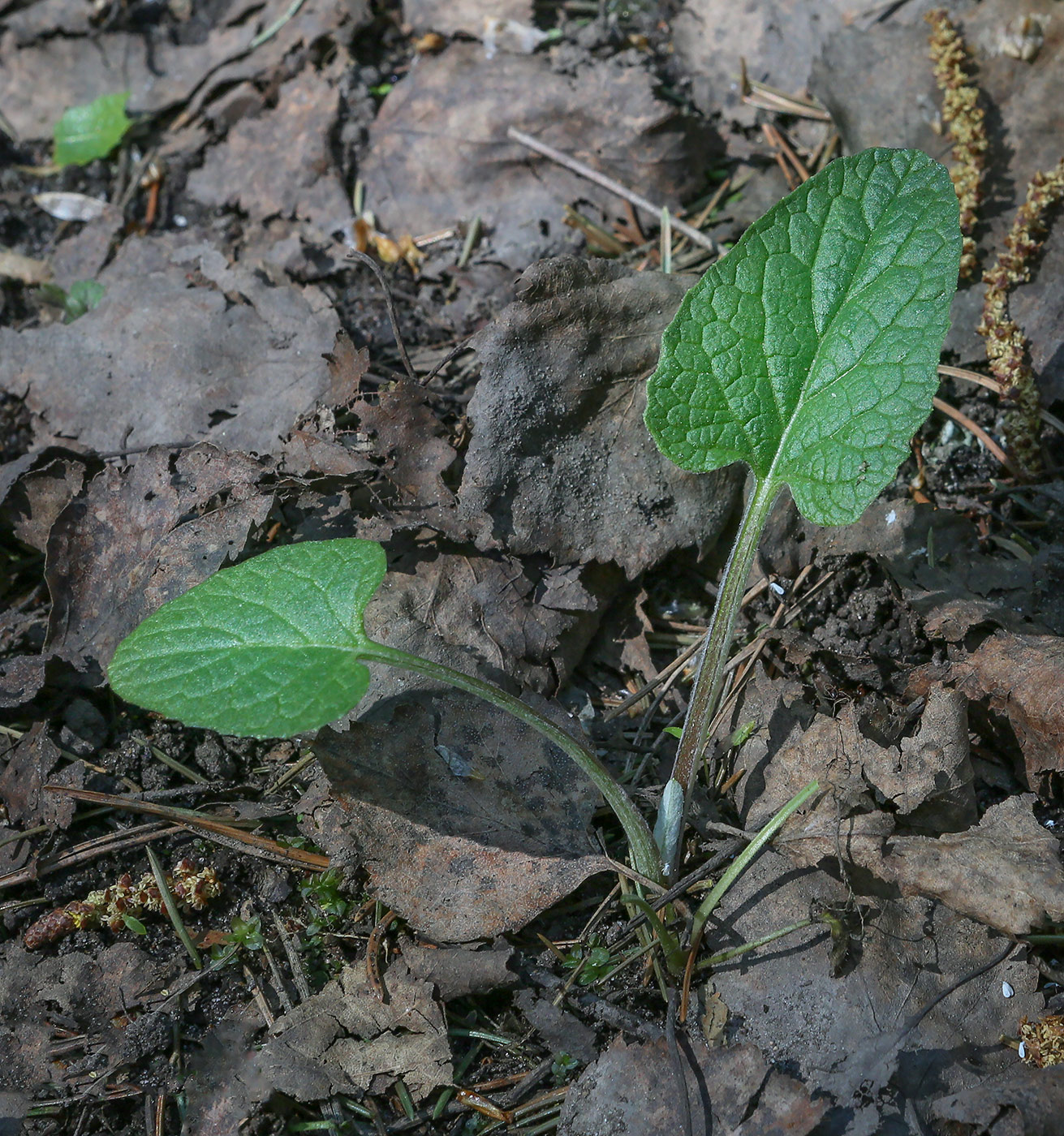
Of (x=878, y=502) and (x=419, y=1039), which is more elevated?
(x=878, y=502)

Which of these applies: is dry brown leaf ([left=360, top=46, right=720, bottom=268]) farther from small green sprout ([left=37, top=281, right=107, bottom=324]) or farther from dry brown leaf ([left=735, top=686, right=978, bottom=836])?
dry brown leaf ([left=735, top=686, right=978, bottom=836])

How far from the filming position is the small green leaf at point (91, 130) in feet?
12.2

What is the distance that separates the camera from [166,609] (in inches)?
76.6

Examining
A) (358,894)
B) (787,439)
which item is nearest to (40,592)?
(358,894)

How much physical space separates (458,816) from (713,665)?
0.73 meters

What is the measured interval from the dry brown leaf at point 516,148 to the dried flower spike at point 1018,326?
1.09 meters

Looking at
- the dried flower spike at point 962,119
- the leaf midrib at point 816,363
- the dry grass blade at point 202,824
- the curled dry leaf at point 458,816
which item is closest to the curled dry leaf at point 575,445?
the leaf midrib at point 816,363

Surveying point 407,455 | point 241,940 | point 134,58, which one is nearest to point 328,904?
point 241,940

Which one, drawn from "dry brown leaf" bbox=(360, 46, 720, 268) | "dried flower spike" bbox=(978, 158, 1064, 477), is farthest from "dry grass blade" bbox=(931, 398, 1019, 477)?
"dry brown leaf" bbox=(360, 46, 720, 268)

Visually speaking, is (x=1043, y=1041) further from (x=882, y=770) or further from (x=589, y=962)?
(x=589, y=962)

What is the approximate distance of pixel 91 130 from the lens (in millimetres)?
3740

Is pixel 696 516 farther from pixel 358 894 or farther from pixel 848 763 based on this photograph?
pixel 358 894

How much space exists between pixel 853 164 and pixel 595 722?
5.12ft

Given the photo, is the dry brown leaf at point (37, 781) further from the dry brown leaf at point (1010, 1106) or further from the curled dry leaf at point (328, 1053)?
the dry brown leaf at point (1010, 1106)
